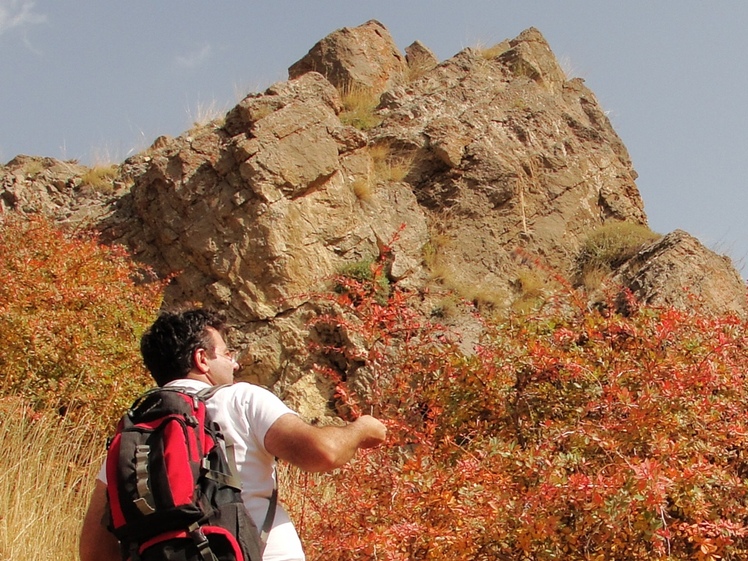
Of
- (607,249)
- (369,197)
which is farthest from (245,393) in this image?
(607,249)

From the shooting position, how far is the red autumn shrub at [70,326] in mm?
7684

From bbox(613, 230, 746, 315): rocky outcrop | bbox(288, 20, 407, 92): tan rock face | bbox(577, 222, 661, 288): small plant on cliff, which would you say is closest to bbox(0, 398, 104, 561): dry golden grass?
bbox(613, 230, 746, 315): rocky outcrop

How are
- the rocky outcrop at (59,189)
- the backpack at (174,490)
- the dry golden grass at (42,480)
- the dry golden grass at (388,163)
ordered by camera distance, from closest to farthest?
the backpack at (174,490)
the dry golden grass at (42,480)
the dry golden grass at (388,163)
the rocky outcrop at (59,189)

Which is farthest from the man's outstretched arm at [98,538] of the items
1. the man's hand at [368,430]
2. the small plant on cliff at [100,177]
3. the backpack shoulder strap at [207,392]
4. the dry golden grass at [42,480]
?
the small plant on cliff at [100,177]

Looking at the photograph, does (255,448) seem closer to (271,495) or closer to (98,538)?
(271,495)

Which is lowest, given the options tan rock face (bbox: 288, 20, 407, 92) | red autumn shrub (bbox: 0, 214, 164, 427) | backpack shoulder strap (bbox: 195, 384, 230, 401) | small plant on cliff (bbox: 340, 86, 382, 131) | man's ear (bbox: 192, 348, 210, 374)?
backpack shoulder strap (bbox: 195, 384, 230, 401)

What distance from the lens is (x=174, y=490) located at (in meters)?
2.72

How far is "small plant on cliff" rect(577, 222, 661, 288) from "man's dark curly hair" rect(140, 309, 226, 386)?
28.4 ft

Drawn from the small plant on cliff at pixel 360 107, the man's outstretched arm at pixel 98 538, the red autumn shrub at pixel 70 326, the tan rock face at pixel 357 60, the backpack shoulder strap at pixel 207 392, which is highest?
the tan rock face at pixel 357 60

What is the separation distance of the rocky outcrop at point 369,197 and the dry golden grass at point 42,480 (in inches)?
107

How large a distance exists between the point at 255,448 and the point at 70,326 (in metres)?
5.63

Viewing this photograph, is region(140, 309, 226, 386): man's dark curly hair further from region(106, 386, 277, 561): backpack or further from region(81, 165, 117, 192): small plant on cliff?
region(81, 165, 117, 192): small plant on cliff

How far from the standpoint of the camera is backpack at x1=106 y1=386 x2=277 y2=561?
2.72m

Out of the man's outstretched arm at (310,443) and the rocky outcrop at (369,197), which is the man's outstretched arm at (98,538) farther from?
the rocky outcrop at (369,197)
